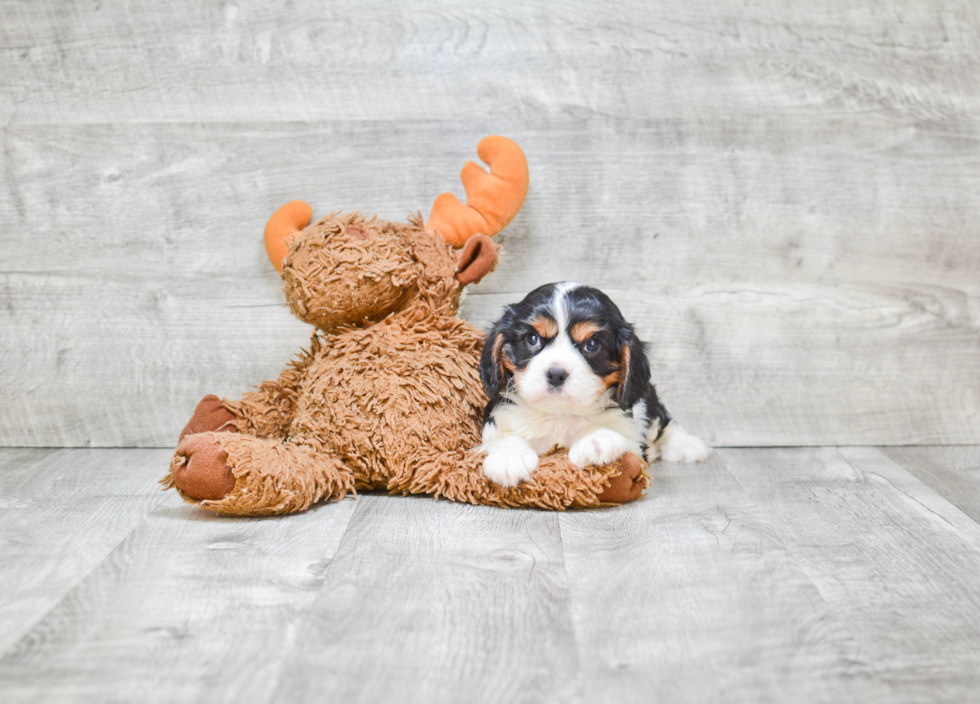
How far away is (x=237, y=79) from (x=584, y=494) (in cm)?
155

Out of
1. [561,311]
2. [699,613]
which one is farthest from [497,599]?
[561,311]

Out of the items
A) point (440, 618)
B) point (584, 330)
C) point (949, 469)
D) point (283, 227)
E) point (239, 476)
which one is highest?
point (283, 227)

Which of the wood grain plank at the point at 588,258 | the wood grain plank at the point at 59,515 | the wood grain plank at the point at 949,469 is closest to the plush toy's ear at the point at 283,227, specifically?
the wood grain plank at the point at 588,258

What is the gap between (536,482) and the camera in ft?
6.03

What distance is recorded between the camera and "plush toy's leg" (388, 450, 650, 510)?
183 cm

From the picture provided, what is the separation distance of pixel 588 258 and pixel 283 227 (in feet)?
2.92

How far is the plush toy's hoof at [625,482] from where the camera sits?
185 centimetres

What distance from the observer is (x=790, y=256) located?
2455mm

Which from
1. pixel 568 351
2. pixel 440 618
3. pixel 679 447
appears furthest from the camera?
pixel 679 447

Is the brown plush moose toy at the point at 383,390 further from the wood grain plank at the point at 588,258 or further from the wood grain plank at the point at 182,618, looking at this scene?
the wood grain plank at the point at 588,258

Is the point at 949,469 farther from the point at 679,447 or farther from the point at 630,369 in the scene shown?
the point at 630,369

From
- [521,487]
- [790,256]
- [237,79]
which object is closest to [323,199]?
[237,79]

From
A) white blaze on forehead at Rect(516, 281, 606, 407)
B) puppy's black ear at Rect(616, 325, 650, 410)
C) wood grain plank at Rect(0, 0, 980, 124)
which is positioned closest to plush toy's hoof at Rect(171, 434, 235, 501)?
white blaze on forehead at Rect(516, 281, 606, 407)

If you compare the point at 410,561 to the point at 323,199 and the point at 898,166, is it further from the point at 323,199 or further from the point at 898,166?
the point at 898,166
